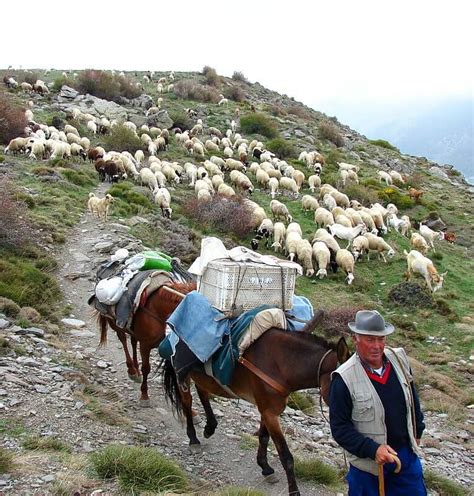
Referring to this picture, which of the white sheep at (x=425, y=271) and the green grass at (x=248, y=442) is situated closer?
the green grass at (x=248, y=442)

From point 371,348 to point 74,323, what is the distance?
717cm

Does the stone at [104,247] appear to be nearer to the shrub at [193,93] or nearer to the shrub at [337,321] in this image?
the shrub at [337,321]

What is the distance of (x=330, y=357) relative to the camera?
4648mm

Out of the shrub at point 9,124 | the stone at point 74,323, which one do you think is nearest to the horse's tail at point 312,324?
the stone at point 74,323

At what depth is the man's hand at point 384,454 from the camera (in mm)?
3416

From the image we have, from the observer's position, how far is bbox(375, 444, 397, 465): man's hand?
342 centimetres

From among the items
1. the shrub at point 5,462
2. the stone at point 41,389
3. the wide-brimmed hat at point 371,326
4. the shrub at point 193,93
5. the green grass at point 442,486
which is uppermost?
the shrub at point 193,93

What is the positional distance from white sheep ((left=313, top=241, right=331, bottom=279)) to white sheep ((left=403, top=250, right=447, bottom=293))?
252 cm

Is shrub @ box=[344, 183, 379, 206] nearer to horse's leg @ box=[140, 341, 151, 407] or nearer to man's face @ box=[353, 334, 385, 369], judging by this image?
horse's leg @ box=[140, 341, 151, 407]

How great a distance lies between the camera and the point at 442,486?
6.62 meters

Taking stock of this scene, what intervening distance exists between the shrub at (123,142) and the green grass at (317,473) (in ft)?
83.0

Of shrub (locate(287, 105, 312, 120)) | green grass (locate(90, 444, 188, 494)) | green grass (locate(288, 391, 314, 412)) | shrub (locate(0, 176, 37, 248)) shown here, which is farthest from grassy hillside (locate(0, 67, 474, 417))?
shrub (locate(287, 105, 312, 120))

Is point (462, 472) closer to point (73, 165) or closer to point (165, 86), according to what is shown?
point (73, 165)

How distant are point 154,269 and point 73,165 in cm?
1704
